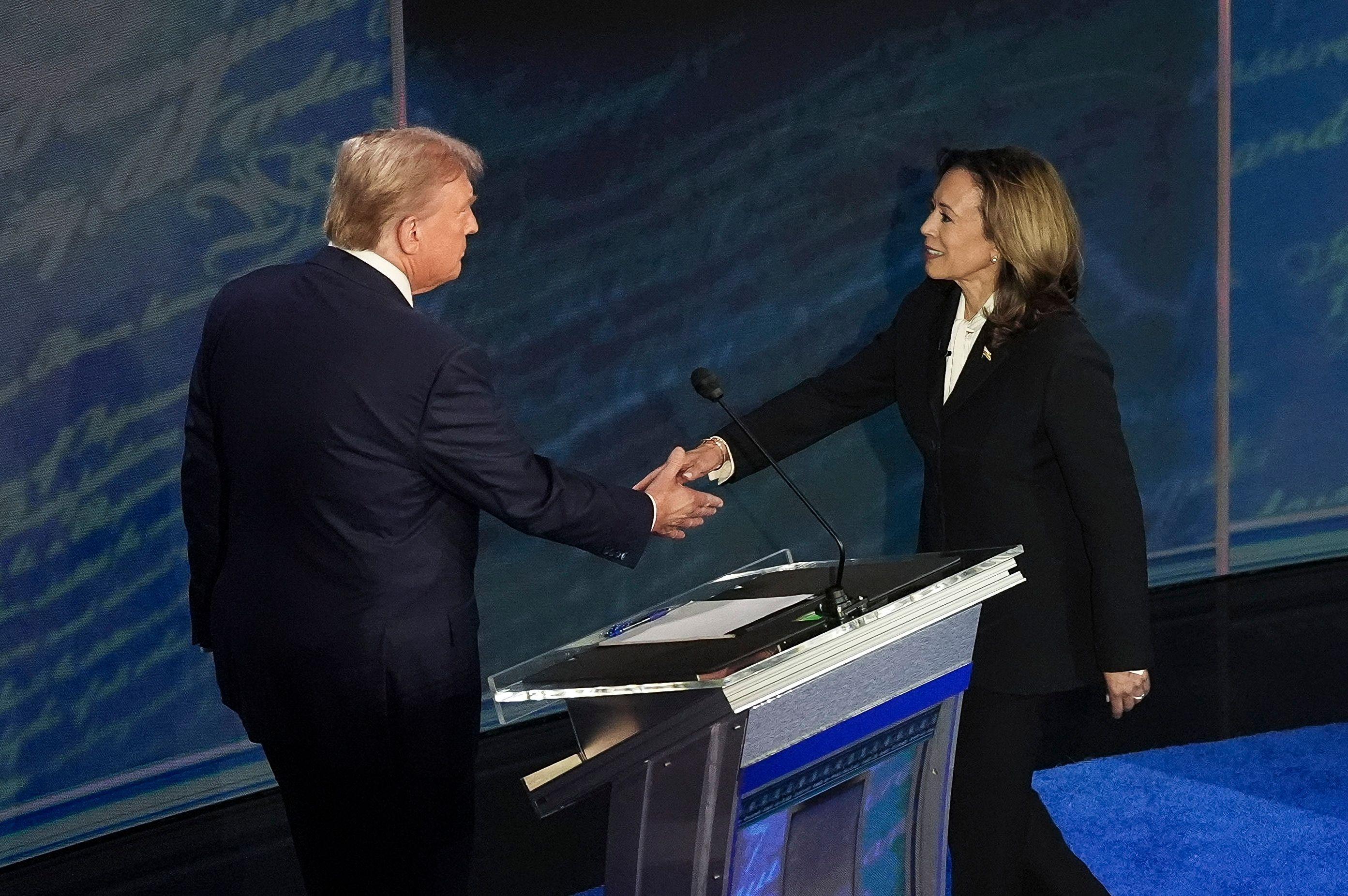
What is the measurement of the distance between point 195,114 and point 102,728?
1237mm

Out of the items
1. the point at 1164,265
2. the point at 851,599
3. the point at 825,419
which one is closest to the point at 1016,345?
the point at 825,419

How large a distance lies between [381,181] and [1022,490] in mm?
1071

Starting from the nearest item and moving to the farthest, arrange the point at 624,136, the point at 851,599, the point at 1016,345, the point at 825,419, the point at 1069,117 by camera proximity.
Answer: the point at 851,599
the point at 1016,345
the point at 825,419
the point at 624,136
the point at 1069,117

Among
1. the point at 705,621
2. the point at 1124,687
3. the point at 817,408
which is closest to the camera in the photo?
the point at 705,621

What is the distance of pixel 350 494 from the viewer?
6.72 ft

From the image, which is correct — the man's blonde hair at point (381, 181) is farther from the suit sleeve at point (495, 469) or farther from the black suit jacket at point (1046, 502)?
the black suit jacket at point (1046, 502)

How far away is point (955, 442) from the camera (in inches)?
93.8

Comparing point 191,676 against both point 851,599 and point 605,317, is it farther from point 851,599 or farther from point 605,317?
point 851,599

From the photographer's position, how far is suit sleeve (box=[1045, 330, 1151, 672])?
2.25 meters

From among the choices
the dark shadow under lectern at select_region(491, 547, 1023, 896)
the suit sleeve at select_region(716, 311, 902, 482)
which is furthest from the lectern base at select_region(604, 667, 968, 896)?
the suit sleeve at select_region(716, 311, 902, 482)

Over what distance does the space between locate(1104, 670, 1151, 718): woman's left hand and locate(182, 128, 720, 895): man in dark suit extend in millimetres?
774

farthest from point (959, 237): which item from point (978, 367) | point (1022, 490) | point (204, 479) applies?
point (204, 479)

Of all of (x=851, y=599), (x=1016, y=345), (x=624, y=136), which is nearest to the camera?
(x=851, y=599)

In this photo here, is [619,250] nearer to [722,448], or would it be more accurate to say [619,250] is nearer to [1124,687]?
[722,448]
